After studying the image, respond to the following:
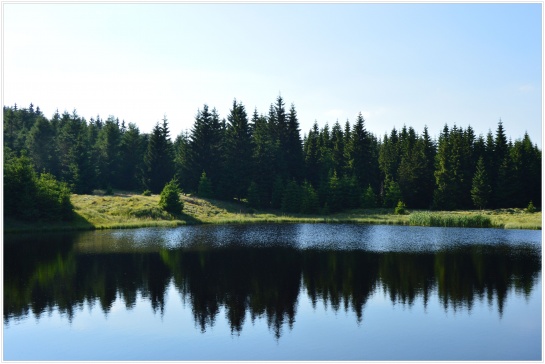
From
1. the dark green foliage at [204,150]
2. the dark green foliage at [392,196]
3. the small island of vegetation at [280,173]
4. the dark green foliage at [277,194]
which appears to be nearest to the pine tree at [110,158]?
the small island of vegetation at [280,173]

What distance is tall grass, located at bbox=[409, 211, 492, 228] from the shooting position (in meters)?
60.5

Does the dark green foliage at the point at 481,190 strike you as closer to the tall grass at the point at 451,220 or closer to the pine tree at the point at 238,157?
the tall grass at the point at 451,220

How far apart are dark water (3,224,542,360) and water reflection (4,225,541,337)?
0.10 meters

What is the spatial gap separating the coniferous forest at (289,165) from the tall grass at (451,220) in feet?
52.9

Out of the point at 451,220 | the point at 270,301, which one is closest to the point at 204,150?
the point at 451,220

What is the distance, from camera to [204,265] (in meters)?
33.2

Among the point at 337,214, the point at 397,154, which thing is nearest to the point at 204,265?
the point at 337,214

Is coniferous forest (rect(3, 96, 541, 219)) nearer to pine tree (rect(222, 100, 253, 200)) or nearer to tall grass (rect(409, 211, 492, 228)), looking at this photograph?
pine tree (rect(222, 100, 253, 200))

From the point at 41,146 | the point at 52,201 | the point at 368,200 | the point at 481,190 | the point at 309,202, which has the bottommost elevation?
the point at 309,202

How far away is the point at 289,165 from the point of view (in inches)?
3413

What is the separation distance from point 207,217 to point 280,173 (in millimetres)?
20424

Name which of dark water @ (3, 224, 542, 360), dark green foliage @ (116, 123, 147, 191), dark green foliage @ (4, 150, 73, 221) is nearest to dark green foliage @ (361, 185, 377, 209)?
dark water @ (3, 224, 542, 360)

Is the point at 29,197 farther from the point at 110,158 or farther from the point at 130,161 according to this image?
the point at 130,161

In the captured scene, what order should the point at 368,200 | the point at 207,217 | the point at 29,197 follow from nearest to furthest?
the point at 29,197 < the point at 207,217 < the point at 368,200
